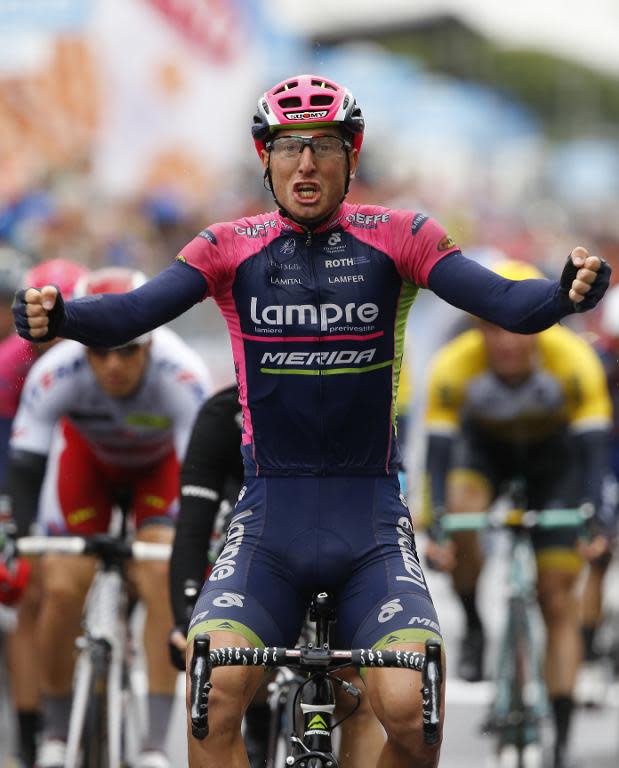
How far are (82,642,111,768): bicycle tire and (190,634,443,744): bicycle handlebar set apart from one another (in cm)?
212

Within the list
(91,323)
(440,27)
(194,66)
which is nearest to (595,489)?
(91,323)

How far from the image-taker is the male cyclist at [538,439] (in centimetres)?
774

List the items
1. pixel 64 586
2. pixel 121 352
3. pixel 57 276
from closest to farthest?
1. pixel 121 352
2. pixel 64 586
3. pixel 57 276

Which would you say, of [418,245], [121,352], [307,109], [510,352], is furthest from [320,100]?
[510,352]

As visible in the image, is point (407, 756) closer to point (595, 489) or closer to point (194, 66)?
point (595, 489)

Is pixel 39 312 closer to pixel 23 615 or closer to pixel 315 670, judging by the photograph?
pixel 315 670

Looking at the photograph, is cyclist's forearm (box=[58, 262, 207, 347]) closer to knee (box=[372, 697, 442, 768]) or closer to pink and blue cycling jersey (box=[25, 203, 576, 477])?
pink and blue cycling jersey (box=[25, 203, 576, 477])

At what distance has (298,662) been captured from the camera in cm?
425

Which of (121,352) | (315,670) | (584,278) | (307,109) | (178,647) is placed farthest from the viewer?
(121,352)

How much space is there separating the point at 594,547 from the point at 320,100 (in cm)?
344

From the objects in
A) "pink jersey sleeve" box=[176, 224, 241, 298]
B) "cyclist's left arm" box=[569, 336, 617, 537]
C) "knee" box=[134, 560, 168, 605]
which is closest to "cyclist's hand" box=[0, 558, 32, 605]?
"knee" box=[134, 560, 168, 605]

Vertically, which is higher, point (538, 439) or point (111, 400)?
point (538, 439)

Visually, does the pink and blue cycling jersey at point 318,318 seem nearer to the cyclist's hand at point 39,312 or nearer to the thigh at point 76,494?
the cyclist's hand at point 39,312

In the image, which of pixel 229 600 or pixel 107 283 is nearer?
pixel 229 600
